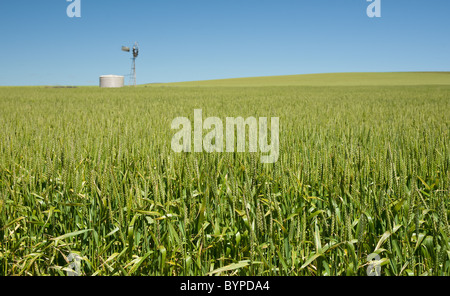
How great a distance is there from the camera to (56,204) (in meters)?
1.96

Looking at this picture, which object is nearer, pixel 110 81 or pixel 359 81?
pixel 110 81

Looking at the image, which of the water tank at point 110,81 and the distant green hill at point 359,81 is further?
the distant green hill at point 359,81

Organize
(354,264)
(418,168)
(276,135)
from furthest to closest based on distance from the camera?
(276,135)
(418,168)
(354,264)

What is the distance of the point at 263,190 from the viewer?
203 cm

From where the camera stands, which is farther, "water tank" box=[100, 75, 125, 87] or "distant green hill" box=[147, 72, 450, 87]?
"distant green hill" box=[147, 72, 450, 87]

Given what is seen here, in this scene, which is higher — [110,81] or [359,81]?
[359,81]
